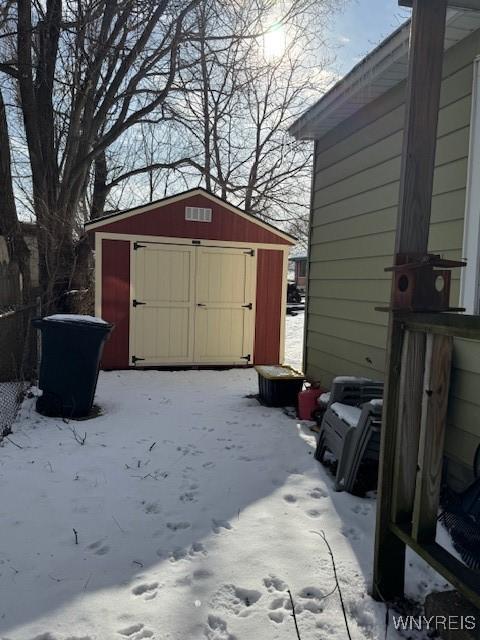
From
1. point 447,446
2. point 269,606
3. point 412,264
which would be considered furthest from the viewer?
point 447,446

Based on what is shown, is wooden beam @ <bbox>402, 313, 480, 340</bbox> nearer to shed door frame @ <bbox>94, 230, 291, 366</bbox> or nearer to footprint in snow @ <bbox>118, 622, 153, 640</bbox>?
footprint in snow @ <bbox>118, 622, 153, 640</bbox>

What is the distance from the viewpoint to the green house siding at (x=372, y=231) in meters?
2.91

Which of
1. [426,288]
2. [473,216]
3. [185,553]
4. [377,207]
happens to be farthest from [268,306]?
[426,288]

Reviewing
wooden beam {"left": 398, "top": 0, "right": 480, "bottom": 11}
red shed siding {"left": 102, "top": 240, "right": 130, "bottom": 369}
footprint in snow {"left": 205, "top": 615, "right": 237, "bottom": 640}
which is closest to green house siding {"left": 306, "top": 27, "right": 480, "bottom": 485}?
wooden beam {"left": 398, "top": 0, "right": 480, "bottom": 11}

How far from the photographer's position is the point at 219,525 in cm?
240

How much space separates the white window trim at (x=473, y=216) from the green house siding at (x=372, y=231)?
0.06m

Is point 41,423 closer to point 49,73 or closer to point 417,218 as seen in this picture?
point 417,218

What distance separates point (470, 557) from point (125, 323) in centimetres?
582

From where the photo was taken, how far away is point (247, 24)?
9.01 m

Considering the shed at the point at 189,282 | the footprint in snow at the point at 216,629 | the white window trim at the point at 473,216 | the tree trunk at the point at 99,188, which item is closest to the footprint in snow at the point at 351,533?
the footprint in snow at the point at 216,629

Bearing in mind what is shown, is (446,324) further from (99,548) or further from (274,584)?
(99,548)

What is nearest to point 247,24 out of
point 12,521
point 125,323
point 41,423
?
point 125,323

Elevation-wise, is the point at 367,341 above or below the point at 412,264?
below

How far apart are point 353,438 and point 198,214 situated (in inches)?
203
